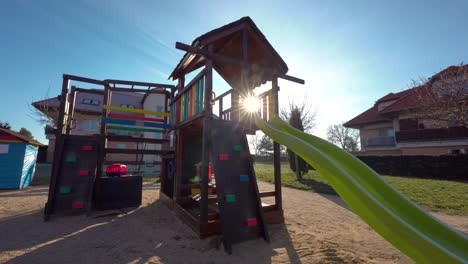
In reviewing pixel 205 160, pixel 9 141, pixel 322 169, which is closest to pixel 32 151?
pixel 9 141

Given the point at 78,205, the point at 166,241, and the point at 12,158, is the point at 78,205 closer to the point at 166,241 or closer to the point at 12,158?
the point at 166,241

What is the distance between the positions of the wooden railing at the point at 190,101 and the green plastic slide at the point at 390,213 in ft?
8.38

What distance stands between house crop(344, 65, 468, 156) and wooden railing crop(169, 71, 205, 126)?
1551 cm

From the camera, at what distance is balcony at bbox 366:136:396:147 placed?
72.0 ft

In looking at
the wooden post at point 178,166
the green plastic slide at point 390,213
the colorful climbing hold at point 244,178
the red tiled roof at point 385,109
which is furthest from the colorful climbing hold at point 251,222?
the red tiled roof at point 385,109

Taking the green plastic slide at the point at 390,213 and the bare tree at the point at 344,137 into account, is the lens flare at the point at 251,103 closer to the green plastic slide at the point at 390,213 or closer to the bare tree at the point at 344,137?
the green plastic slide at the point at 390,213

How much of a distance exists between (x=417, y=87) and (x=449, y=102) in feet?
9.09

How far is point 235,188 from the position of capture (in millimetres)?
3910

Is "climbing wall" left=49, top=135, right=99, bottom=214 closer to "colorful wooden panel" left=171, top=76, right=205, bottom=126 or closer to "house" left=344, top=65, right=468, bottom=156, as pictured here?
"colorful wooden panel" left=171, top=76, right=205, bottom=126

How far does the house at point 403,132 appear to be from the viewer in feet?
57.5

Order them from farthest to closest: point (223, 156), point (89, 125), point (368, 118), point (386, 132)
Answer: point (368, 118)
point (386, 132)
point (89, 125)
point (223, 156)

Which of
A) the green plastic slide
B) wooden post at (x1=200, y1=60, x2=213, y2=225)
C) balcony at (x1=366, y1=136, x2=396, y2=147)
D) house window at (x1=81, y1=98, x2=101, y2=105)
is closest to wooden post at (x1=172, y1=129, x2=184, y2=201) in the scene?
wooden post at (x1=200, y1=60, x2=213, y2=225)

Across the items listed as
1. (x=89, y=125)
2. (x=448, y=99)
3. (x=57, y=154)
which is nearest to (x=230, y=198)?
(x=57, y=154)

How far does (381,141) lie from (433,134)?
4.64 metres
